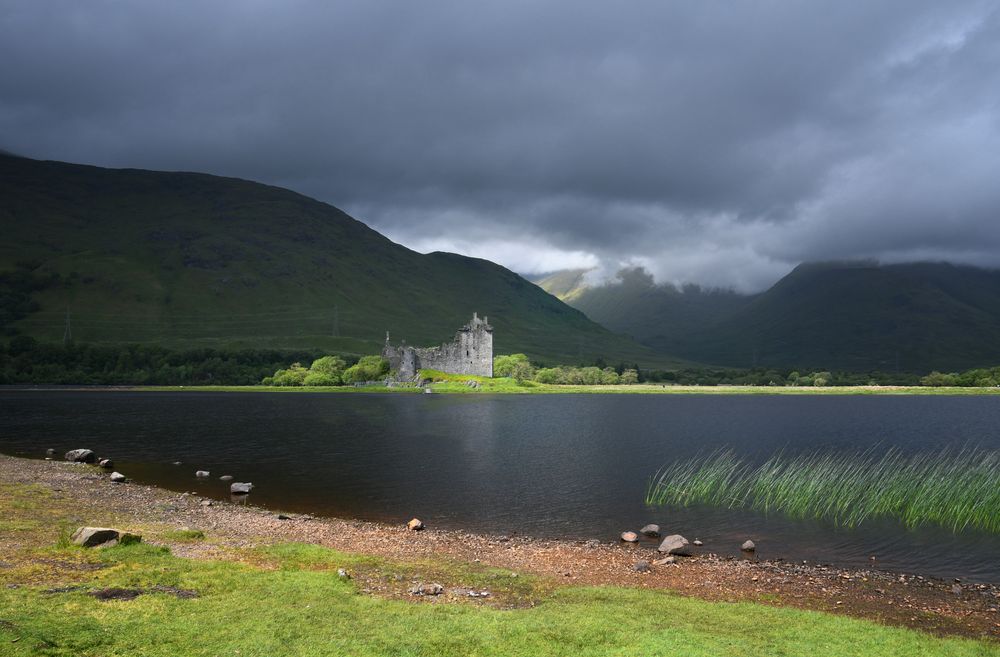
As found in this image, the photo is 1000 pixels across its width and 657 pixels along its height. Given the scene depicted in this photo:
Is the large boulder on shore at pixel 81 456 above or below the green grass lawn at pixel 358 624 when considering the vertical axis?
below

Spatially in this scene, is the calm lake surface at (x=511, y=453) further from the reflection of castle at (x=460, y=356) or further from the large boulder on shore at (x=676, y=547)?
the reflection of castle at (x=460, y=356)

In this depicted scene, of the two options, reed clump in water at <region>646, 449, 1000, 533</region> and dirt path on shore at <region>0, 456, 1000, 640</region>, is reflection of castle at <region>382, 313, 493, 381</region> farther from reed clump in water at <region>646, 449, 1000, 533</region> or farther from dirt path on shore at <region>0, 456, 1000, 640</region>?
dirt path on shore at <region>0, 456, 1000, 640</region>

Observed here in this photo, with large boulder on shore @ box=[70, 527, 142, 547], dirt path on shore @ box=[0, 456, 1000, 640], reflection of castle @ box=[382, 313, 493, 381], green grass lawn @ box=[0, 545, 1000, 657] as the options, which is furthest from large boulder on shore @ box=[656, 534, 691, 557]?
reflection of castle @ box=[382, 313, 493, 381]

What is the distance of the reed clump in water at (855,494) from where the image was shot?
34.0 meters

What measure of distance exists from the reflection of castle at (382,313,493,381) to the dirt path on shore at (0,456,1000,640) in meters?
149

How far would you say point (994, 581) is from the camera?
966 inches

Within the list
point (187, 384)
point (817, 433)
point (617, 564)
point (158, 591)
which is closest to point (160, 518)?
point (158, 591)

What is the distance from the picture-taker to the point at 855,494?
125 feet

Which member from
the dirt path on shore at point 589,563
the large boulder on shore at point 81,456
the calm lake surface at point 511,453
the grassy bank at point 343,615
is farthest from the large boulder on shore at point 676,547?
the large boulder on shore at point 81,456

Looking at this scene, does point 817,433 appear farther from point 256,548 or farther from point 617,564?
point 256,548

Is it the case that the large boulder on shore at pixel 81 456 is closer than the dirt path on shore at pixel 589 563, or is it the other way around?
the dirt path on shore at pixel 589 563

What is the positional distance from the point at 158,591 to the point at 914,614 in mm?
22545

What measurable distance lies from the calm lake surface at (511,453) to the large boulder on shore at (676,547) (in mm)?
1824

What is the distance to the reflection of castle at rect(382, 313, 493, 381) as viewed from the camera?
184 m
